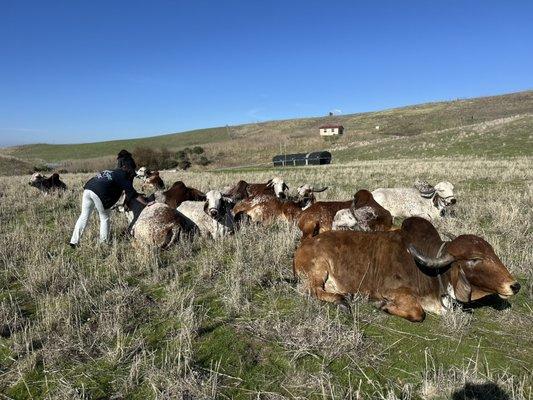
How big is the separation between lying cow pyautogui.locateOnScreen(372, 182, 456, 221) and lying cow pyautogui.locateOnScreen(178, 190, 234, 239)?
4.35 meters

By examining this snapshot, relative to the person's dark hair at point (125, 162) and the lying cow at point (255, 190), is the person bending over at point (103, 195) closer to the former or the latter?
the person's dark hair at point (125, 162)

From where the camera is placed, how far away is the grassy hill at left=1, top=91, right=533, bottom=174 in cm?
4034

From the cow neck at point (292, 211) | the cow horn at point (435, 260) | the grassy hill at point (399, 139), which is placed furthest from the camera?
the grassy hill at point (399, 139)

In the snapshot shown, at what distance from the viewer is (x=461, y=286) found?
208 inches

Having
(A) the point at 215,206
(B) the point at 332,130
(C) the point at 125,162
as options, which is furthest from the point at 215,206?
(B) the point at 332,130

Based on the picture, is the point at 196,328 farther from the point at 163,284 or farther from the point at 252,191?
the point at 252,191

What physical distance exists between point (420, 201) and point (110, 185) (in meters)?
7.54

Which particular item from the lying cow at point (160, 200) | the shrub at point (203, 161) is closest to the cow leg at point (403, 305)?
the lying cow at point (160, 200)

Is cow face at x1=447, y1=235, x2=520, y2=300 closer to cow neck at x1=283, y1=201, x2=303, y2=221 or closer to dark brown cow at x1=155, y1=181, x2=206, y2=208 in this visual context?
cow neck at x1=283, y1=201, x2=303, y2=221

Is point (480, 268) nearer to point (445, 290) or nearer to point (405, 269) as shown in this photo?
point (445, 290)

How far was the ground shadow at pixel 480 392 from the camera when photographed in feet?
12.7

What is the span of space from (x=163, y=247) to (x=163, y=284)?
209 cm

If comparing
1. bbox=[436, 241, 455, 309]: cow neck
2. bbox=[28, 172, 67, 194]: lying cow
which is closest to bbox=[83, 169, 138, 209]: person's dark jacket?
bbox=[436, 241, 455, 309]: cow neck

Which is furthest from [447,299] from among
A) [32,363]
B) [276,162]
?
[276,162]
